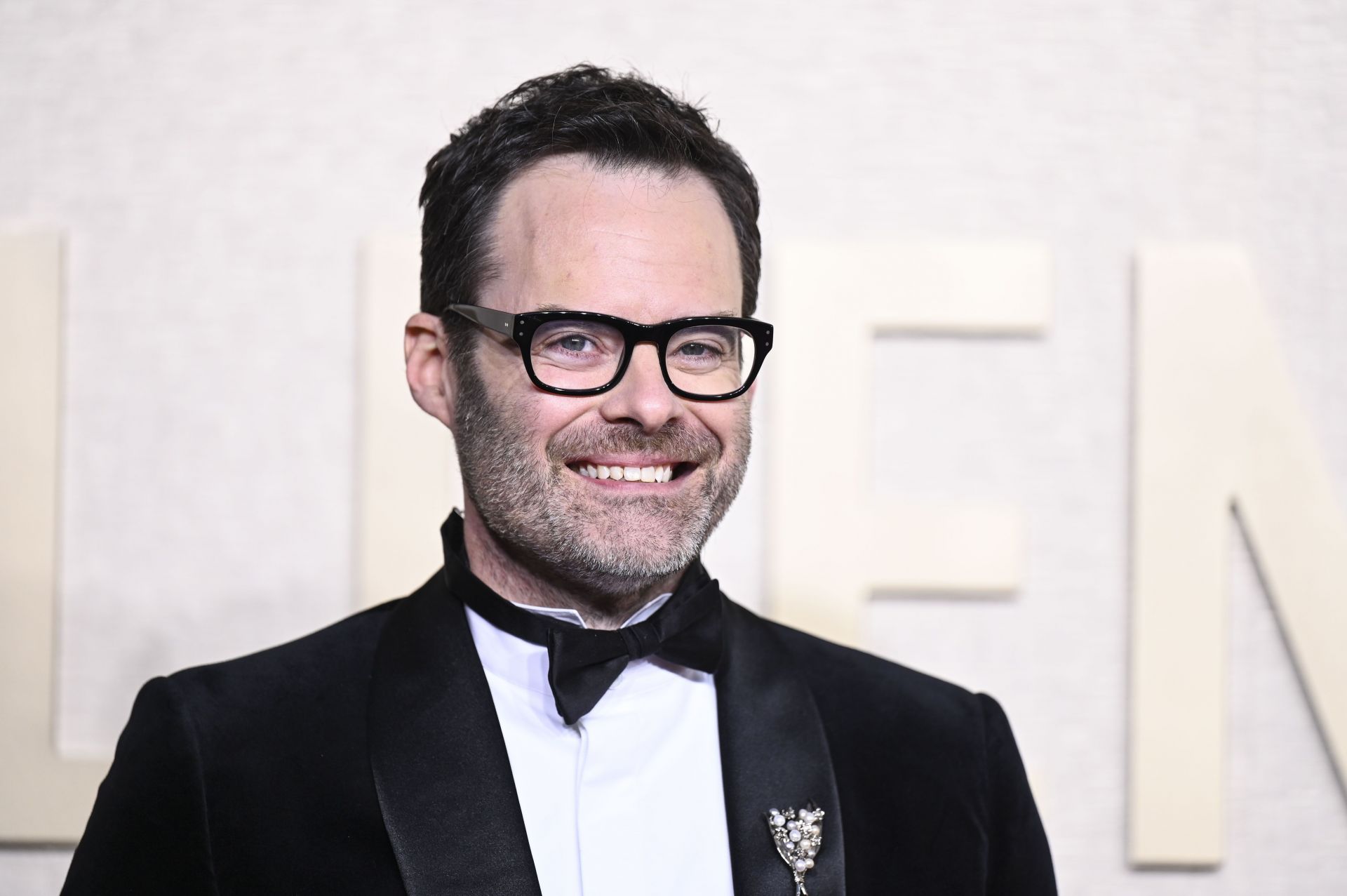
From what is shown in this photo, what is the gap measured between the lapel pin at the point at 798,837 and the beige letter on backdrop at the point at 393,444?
99 centimetres

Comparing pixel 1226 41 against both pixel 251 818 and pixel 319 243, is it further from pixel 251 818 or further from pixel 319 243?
pixel 251 818

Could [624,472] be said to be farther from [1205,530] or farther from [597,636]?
[1205,530]

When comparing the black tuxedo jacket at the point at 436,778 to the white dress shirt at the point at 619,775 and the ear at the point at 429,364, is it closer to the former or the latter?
the white dress shirt at the point at 619,775

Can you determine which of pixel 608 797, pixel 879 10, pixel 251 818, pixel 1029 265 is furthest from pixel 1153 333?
pixel 251 818

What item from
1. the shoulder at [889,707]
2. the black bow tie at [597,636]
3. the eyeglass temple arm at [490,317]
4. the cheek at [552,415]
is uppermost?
the eyeglass temple arm at [490,317]

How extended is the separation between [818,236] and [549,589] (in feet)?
3.35

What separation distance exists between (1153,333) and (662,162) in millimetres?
1109

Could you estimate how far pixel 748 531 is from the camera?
83.2 inches

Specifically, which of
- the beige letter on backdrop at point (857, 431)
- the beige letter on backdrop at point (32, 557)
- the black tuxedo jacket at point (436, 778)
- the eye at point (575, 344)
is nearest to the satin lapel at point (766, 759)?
the black tuxedo jacket at point (436, 778)

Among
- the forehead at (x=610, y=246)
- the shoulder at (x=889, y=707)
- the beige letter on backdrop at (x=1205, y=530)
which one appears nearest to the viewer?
the forehead at (x=610, y=246)

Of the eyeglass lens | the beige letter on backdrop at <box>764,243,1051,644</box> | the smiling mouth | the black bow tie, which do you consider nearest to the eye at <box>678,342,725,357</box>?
the eyeglass lens

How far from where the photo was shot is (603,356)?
1.25m

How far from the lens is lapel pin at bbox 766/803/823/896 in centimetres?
122

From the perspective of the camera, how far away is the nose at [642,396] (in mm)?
1225
